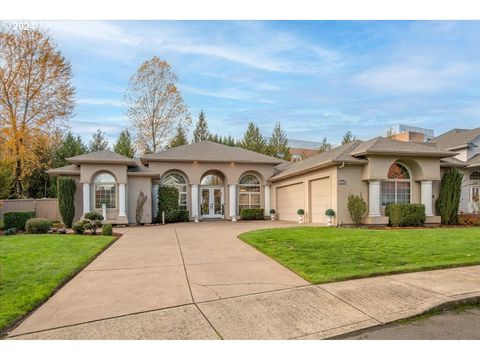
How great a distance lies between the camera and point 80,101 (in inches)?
1024

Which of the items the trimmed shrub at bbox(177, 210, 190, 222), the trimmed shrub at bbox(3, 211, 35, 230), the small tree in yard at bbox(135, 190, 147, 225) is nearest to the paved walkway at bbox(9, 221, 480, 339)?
the trimmed shrub at bbox(3, 211, 35, 230)

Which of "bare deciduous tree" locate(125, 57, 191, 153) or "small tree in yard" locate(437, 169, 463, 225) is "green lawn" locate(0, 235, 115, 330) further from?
"bare deciduous tree" locate(125, 57, 191, 153)

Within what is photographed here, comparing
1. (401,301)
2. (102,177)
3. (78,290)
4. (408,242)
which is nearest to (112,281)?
(78,290)

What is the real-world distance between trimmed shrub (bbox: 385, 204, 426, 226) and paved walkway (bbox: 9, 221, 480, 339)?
9.06 m

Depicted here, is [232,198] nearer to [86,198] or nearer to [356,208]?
[86,198]

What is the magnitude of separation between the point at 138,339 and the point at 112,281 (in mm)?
2902

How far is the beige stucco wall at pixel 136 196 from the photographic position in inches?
779

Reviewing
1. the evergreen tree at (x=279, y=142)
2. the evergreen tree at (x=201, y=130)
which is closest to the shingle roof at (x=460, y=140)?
the evergreen tree at (x=279, y=142)

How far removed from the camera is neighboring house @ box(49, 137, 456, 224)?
16031 mm

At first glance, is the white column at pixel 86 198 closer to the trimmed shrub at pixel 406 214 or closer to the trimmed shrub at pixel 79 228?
the trimmed shrub at pixel 79 228

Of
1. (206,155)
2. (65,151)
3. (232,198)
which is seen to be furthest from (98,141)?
(232,198)

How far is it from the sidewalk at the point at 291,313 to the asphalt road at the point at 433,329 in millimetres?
143

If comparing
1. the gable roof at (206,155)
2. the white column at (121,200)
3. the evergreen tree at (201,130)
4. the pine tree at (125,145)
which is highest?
the evergreen tree at (201,130)

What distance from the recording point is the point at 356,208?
15.5 m
